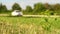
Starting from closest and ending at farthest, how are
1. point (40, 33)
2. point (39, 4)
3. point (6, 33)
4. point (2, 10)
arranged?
point (6, 33)
point (40, 33)
point (2, 10)
point (39, 4)

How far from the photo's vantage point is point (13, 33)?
18.9 ft

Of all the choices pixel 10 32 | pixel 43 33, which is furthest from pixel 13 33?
pixel 43 33

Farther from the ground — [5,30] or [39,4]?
[5,30]

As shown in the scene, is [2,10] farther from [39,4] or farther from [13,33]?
[13,33]

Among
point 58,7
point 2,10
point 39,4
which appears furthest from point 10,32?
point 58,7

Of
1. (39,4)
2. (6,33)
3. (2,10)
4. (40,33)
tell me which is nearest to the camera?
(6,33)

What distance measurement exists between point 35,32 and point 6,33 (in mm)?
883

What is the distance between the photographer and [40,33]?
6.12m

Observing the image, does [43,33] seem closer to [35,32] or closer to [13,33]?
[35,32]

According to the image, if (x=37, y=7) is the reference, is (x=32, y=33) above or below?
above

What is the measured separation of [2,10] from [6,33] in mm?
32089

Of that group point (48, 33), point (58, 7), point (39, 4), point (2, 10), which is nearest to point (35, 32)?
point (48, 33)

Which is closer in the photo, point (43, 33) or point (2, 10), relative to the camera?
point (43, 33)

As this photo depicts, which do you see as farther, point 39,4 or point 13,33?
point 39,4
